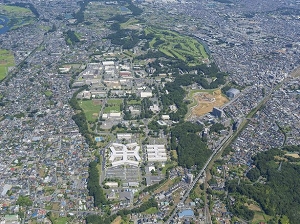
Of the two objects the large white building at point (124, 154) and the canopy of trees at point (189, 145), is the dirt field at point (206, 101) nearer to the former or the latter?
the canopy of trees at point (189, 145)

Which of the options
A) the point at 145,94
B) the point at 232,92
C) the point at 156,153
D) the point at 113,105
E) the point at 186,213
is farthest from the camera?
the point at 232,92

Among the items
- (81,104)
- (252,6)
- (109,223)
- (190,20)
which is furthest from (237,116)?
(252,6)

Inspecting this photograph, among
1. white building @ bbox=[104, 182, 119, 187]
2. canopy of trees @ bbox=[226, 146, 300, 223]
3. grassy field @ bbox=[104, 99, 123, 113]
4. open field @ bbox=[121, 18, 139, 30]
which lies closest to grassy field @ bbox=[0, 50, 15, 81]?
grassy field @ bbox=[104, 99, 123, 113]

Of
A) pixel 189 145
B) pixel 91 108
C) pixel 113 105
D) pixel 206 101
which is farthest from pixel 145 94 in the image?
pixel 189 145

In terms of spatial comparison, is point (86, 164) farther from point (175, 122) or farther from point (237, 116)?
point (237, 116)

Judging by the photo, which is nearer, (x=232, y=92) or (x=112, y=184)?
(x=112, y=184)

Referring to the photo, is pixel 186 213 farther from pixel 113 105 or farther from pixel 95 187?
pixel 113 105

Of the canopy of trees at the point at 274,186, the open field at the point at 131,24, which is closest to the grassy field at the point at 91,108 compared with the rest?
the canopy of trees at the point at 274,186
